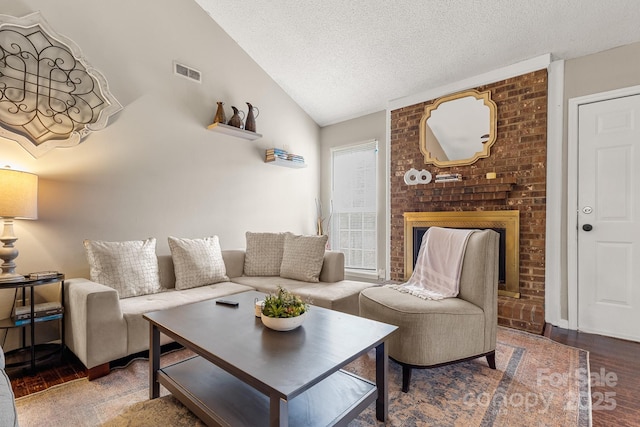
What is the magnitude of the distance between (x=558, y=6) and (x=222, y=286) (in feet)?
11.8

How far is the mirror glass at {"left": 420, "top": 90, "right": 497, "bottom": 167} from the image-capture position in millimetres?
3230

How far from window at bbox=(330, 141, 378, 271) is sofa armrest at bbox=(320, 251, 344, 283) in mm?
1222

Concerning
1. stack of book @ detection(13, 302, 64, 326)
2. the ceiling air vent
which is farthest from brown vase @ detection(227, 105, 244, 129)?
stack of book @ detection(13, 302, 64, 326)

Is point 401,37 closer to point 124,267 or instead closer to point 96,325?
point 124,267

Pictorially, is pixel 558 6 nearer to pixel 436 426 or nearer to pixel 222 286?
pixel 436 426

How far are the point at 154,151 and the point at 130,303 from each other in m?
1.50

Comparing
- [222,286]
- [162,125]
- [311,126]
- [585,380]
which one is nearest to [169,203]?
[162,125]

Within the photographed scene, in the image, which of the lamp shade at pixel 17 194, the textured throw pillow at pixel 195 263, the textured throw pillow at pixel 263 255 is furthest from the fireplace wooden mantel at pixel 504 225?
the lamp shade at pixel 17 194

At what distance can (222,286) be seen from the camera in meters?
2.83

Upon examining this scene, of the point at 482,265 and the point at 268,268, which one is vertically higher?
the point at 482,265

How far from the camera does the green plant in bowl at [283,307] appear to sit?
1.54 meters

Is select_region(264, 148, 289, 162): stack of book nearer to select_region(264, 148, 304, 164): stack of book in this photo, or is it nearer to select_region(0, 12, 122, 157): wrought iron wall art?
select_region(264, 148, 304, 164): stack of book

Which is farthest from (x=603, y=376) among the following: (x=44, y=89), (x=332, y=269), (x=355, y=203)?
(x=44, y=89)

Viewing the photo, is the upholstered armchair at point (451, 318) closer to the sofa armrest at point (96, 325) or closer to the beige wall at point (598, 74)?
the beige wall at point (598, 74)
